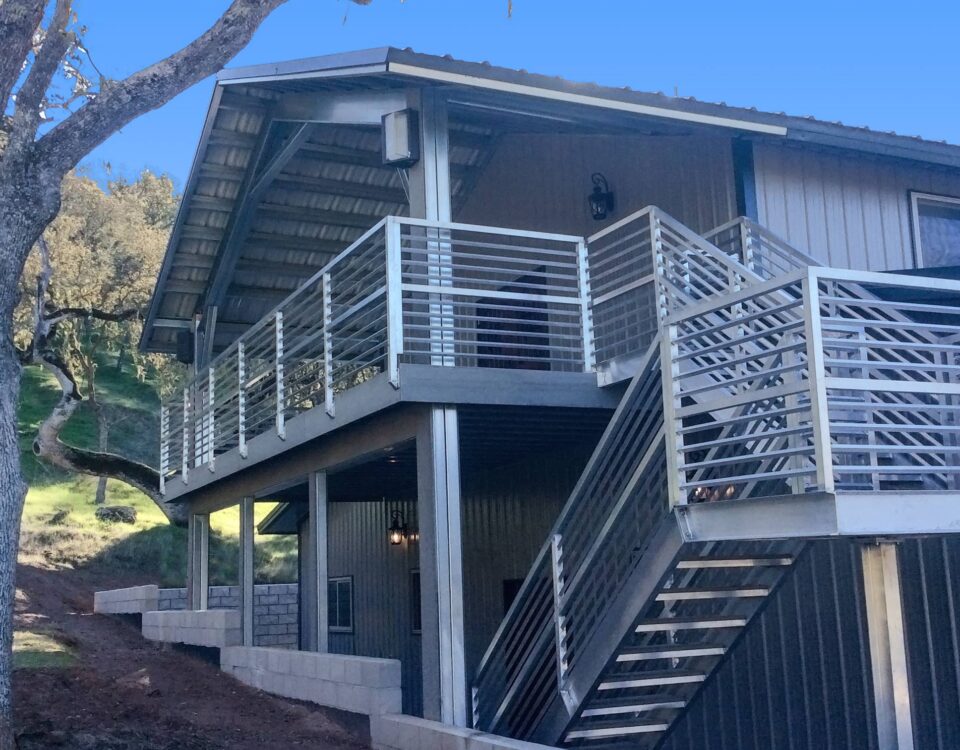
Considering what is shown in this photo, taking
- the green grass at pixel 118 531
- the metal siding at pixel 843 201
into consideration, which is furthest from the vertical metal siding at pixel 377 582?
the green grass at pixel 118 531

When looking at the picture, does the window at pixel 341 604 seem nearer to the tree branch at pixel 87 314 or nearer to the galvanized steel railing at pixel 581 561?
the tree branch at pixel 87 314

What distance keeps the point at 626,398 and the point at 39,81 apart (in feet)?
19.5

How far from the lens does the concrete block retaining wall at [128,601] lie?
19547 mm

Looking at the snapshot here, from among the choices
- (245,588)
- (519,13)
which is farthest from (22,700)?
(519,13)

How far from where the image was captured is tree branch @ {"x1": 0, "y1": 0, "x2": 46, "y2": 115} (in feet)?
32.6

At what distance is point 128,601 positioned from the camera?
2042cm

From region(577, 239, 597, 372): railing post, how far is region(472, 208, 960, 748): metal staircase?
221mm

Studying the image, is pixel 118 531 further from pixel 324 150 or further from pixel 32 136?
pixel 32 136

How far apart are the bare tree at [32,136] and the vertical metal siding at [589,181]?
401 cm

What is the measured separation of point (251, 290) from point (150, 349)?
277 cm

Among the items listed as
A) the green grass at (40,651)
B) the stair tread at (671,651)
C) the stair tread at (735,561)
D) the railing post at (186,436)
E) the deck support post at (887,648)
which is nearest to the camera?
the deck support post at (887,648)

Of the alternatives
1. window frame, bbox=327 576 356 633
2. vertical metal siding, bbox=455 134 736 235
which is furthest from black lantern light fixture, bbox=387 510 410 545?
vertical metal siding, bbox=455 134 736 235

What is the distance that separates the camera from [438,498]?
31.5ft

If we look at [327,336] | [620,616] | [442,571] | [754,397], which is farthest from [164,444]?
[754,397]
